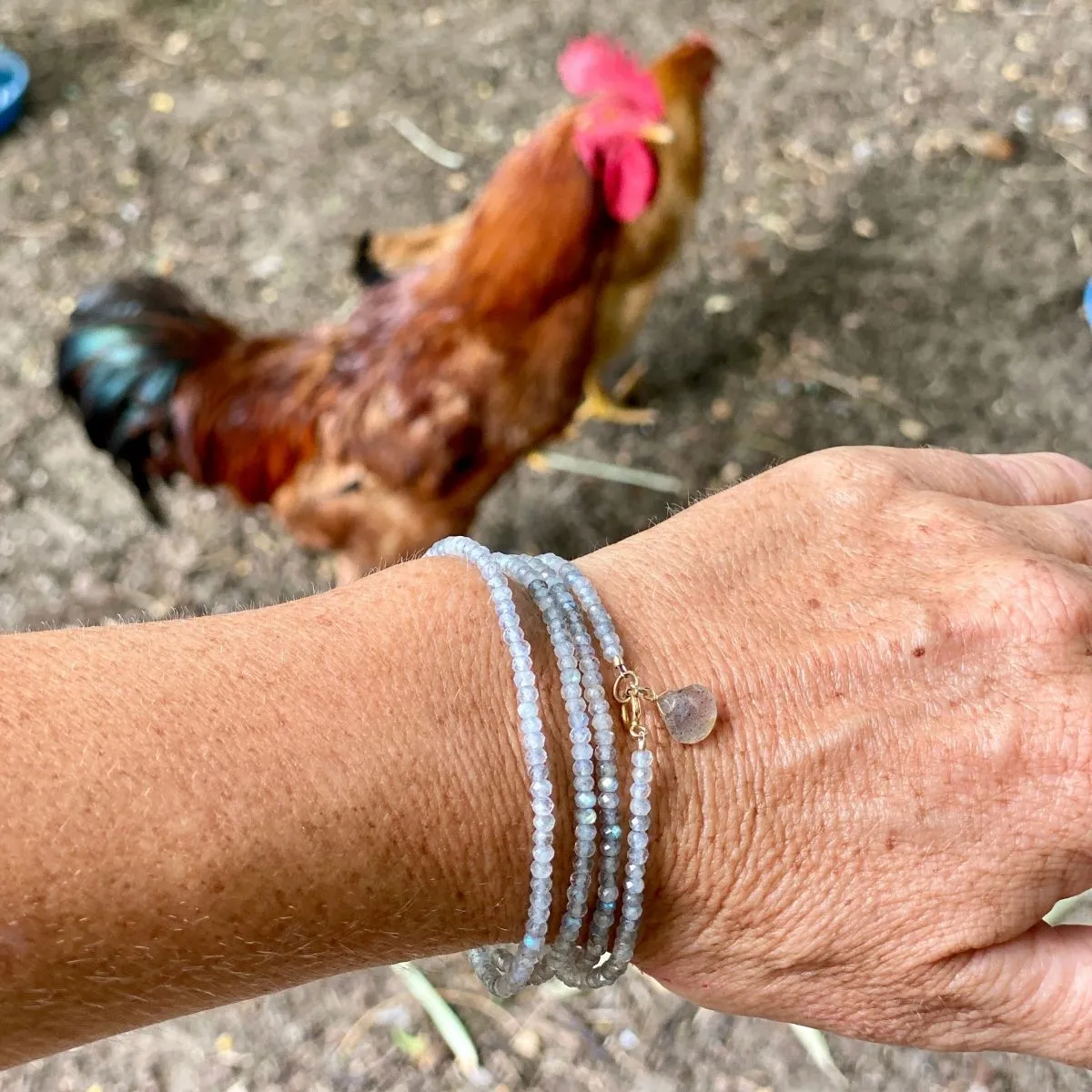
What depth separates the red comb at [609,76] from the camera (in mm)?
2656

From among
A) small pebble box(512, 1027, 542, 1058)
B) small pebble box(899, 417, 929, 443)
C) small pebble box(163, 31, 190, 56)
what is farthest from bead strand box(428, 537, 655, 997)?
small pebble box(163, 31, 190, 56)

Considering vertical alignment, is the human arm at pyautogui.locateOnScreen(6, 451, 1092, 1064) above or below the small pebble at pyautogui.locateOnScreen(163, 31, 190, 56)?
above

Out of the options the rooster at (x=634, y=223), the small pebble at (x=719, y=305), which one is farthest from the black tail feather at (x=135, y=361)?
A: the small pebble at (x=719, y=305)

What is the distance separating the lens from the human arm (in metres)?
0.74

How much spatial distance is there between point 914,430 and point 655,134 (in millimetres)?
1138

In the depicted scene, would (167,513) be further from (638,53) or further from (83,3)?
(83,3)

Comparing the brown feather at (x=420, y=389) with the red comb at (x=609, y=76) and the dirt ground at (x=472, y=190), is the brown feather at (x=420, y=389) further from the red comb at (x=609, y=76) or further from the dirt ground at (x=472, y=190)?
the dirt ground at (x=472, y=190)

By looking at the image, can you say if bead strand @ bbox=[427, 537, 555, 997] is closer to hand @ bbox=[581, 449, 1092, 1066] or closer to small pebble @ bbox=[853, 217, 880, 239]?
hand @ bbox=[581, 449, 1092, 1066]

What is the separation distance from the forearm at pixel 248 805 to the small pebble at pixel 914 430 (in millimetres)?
2169

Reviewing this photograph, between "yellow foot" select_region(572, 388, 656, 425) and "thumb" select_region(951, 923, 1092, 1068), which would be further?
"yellow foot" select_region(572, 388, 656, 425)

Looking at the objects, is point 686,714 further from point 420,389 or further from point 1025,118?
point 1025,118

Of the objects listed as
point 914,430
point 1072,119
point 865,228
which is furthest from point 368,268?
point 1072,119

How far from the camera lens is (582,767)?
34.9 inches

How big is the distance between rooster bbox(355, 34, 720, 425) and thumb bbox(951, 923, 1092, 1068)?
1.91 meters
